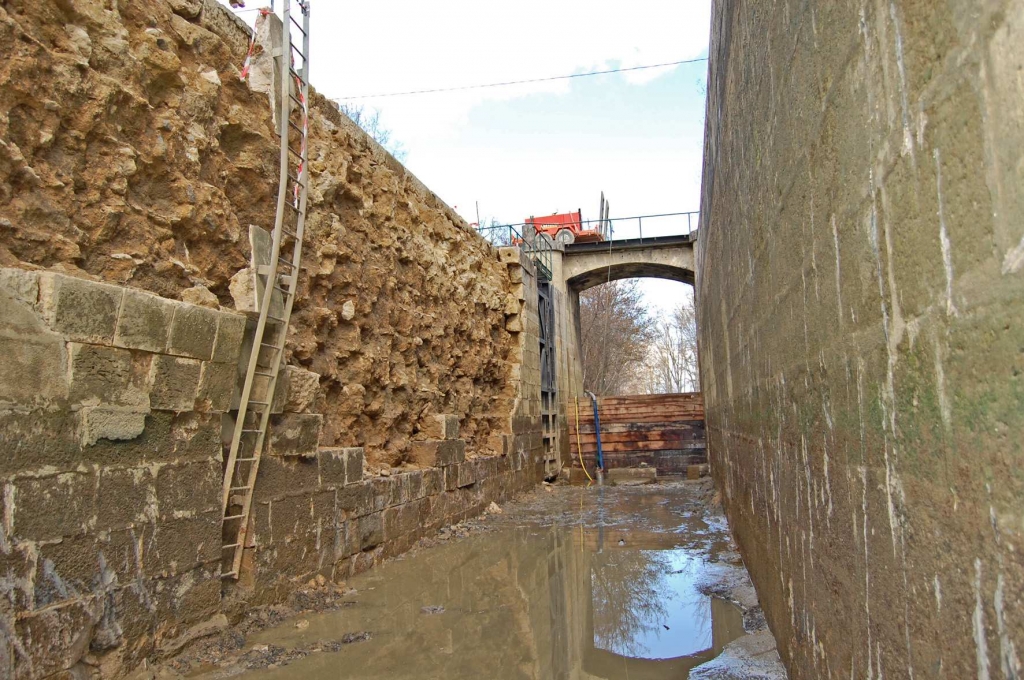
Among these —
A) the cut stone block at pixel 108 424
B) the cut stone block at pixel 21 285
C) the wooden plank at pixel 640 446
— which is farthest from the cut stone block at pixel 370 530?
the wooden plank at pixel 640 446

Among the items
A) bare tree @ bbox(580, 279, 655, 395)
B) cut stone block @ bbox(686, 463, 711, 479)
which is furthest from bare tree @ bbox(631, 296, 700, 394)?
cut stone block @ bbox(686, 463, 711, 479)

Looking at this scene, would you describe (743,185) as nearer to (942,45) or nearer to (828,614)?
(828,614)

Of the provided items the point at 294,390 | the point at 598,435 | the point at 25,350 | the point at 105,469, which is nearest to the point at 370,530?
the point at 294,390

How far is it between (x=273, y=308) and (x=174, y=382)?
3.93ft

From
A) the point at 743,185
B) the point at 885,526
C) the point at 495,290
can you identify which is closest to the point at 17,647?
the point at 885,526

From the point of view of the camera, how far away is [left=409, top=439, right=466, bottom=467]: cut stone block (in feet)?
27.2

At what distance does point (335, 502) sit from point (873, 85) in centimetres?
520

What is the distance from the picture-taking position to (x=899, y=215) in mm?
1482

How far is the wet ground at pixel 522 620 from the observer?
399cm

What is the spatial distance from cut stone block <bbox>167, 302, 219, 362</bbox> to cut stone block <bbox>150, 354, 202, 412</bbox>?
0.05 metres

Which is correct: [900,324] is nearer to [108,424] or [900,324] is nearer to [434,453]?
[108,424]

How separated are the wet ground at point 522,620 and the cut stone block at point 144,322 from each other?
1.66m

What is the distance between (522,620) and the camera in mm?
4914

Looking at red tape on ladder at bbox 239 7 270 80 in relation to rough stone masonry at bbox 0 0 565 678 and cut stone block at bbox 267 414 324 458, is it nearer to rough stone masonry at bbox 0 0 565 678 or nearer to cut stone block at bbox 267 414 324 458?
rough stone masonry at bbox 0 0 565 678
